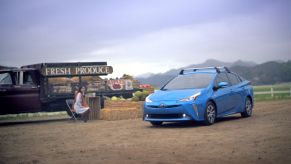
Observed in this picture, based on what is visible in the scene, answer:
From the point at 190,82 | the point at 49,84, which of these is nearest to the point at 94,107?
the point at 49,84

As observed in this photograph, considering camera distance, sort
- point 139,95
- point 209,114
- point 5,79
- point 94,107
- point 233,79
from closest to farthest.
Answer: point 209,114 → point 233,79 → point 139,95 → point 5,79 → point 94,107

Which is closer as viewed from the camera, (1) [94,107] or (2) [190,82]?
(2) [190,82]

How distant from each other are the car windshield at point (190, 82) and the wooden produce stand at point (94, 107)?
480 centimetres

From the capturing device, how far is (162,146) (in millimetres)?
8531

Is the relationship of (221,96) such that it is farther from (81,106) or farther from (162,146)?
(81,106)

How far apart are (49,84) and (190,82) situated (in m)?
6.78

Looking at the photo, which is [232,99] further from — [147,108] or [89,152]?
[89,152]

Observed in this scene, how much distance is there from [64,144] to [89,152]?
64.4 inches

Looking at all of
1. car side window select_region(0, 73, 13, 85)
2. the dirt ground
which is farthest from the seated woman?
the dirt ground

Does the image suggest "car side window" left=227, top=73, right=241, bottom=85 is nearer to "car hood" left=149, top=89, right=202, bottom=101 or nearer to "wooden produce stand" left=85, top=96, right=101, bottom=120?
"car hood" left=149, top=89, right=202, bottom=101

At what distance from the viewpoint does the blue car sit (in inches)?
469

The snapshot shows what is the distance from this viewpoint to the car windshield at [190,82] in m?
12.9

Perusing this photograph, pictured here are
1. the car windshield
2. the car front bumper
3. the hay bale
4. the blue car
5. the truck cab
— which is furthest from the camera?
the truck cab

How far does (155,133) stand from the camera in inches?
432
